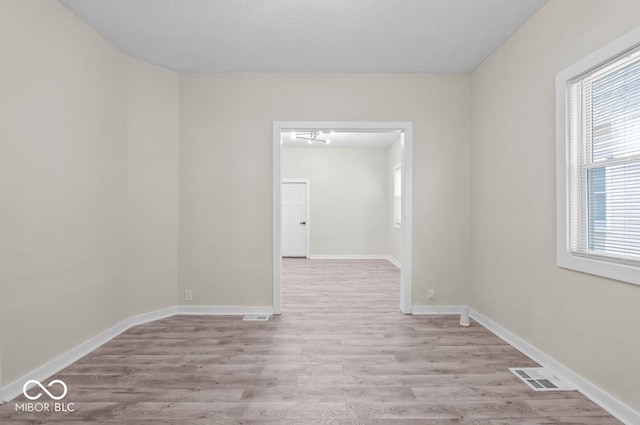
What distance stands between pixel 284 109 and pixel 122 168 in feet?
5.95

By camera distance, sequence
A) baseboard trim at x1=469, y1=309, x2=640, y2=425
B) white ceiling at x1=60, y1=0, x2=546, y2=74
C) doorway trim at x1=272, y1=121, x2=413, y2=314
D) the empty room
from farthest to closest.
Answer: doorway trim at x1=272, y1=121, x2=413, y2=314
white ceiling at x1=60, y1=0, x2=546, y2=74
the empty room
baseboard trim at x1=469, y1=309, x2=640, y2=425

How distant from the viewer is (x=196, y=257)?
3.79m

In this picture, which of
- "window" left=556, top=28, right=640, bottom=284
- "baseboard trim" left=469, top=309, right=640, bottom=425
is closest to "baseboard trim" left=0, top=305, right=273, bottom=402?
"baseboard trim" left=469, top=309, right=640, bottom=425

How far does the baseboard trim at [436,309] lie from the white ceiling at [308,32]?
270cm

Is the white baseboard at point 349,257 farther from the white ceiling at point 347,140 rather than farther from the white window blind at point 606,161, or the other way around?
the white window blind at point 606,161

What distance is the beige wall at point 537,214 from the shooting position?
1.96m

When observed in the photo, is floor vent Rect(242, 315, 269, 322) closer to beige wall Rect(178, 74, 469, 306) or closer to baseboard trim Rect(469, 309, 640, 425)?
beige wall Rect(178, 74, 469, 306)

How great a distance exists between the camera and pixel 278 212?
12.4 ft

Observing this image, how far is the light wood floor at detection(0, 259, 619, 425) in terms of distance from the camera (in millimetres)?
1930

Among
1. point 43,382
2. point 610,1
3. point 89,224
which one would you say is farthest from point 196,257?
point 610,1

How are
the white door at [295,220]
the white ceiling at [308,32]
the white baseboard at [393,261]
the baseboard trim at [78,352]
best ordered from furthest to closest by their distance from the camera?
the white door at [295,220] → the white baseboard at [393,261] → the white ceiling at [308,32] → the baseboard trim at [78,352]

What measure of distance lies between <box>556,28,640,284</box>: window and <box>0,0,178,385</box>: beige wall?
3691mm

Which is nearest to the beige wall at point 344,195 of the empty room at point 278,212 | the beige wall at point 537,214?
the empty room at point 278,212

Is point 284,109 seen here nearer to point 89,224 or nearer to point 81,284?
point 89,224
